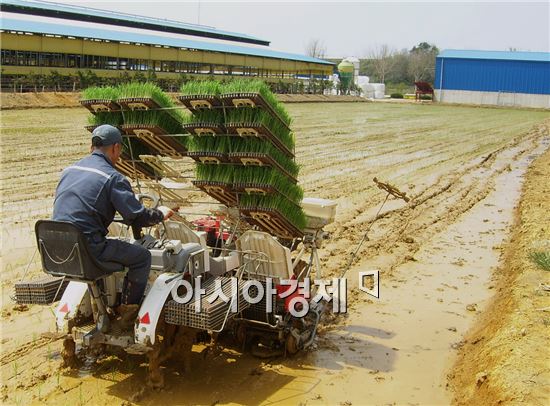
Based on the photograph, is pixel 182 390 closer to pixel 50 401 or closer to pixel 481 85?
pixel 50 401

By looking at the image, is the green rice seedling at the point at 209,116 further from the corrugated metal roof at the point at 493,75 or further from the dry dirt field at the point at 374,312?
the corrugated metal roof at the point at 493,75

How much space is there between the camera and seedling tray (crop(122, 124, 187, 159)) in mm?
5871

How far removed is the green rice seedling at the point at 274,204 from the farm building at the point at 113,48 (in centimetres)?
3241

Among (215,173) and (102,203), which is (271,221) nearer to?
(215,173)

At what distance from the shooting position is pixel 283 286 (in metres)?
5.68

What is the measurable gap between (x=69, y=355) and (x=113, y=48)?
127 feet

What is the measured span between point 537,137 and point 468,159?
425 inches

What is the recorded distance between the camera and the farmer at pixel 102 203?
Result: 4.37m

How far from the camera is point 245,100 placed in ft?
17.7

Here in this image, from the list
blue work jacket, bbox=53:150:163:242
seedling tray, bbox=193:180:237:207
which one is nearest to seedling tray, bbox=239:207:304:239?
seedling tray, bbox=193:180:237:207

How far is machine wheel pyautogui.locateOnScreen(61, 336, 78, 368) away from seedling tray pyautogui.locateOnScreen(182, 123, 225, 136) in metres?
2.10

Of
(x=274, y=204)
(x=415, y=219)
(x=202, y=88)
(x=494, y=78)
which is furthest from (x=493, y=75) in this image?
(x=202, y=88)

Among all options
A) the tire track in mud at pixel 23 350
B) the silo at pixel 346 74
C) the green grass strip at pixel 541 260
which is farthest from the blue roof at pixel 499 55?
the tire track in mud at pixel 23 350

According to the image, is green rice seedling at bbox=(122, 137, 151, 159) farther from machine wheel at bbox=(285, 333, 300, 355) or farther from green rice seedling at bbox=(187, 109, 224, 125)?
machine wheel at bbox=(285, 333, 300, 355)
